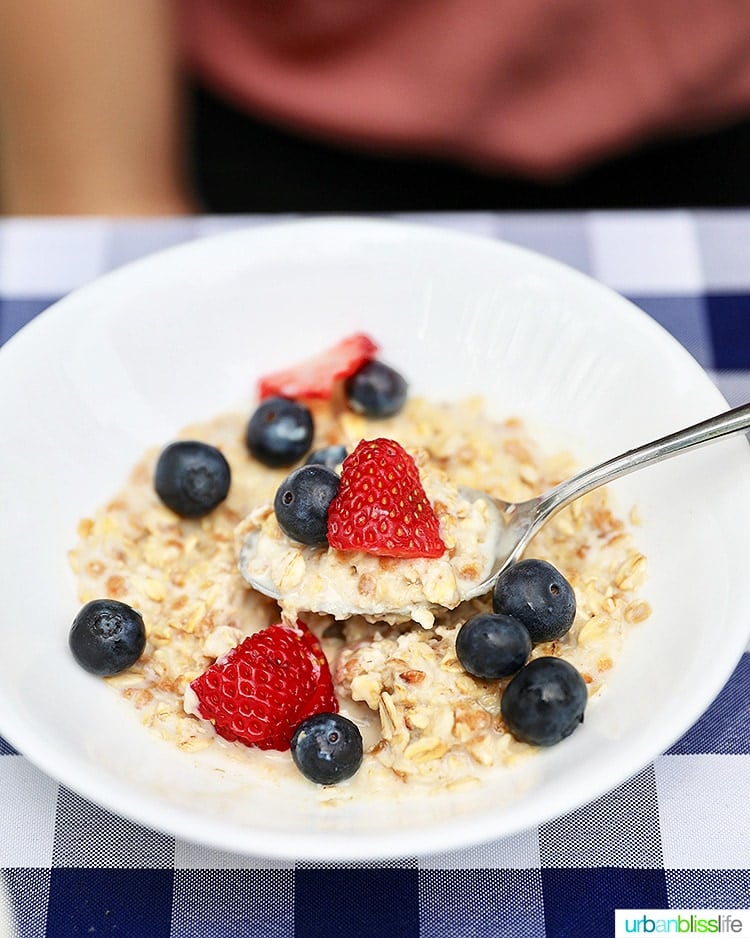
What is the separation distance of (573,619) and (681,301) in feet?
2.52

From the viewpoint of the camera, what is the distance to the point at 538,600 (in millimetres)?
1184

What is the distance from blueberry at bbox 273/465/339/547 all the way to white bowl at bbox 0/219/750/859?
0.27 m

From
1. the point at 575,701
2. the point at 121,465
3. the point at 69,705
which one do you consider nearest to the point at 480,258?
the point at 121,465

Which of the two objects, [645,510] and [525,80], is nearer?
[645,510]

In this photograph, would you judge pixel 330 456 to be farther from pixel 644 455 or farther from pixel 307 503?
pixel 644 455

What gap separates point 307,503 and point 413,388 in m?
0.40

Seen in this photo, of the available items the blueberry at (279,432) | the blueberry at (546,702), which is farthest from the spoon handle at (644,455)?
the blueberry at (279,432)

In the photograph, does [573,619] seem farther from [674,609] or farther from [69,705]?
[69,705]

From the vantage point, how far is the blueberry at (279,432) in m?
1.44

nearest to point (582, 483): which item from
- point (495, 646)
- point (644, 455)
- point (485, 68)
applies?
point (644, 455)

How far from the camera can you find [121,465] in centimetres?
144

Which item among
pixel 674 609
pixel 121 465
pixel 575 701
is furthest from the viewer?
pixel 121 465

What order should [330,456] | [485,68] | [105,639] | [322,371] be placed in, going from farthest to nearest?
[485,68]
[322,371]
[330,456]
[105,639]

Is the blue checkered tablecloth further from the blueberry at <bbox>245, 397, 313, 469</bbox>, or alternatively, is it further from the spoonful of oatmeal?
the blueberry at <bbox>245, 397, 313, 469</bbox>
